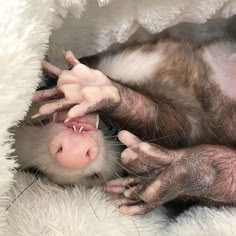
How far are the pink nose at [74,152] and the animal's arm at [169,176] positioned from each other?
0.10 m

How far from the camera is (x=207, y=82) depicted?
1.36 metres

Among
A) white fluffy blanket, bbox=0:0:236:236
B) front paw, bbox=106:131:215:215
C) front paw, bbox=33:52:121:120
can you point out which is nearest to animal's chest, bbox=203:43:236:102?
white fluffy blanket, bbox=0:0:236:236

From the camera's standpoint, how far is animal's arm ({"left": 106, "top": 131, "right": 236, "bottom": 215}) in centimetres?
108

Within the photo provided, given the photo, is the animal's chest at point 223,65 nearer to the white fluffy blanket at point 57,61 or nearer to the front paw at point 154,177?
the white fluffy blanket at point 57,61

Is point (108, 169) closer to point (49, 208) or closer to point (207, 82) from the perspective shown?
point (49, 208)

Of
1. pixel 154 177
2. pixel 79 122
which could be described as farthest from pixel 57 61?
pixel 154 177

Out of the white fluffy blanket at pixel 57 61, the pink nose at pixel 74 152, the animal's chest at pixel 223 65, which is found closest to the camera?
the white fluffy blanket at pixel 57 61

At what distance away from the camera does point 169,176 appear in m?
1.09

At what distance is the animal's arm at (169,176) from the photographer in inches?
42.4

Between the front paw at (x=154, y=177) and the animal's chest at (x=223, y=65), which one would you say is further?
the animal's chest at (x=223, y=65)

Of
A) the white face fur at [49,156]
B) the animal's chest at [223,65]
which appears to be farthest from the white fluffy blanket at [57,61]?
the animal's chest at [223,65]

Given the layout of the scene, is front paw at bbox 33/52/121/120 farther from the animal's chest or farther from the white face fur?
the animal's chest

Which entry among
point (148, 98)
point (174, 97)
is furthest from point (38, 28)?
point (174, 97)

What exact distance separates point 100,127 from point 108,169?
3.6 inches
